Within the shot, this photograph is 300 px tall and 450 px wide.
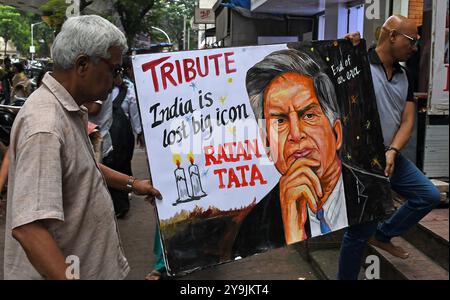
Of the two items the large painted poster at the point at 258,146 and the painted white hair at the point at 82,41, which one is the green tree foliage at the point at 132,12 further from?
the painted white hair at the point at 82,41

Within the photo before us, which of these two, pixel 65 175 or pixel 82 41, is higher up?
pixel 82 41

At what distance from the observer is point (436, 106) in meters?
4.85

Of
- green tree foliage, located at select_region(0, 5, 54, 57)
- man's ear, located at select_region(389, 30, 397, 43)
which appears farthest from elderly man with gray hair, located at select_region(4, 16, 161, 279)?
green tree foliage, located at select_region(0, 5, 54, 57)

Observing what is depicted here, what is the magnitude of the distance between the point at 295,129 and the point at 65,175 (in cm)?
137

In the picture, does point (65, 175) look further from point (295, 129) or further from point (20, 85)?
point (20, 85)

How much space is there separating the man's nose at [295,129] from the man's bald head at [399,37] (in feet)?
3.05

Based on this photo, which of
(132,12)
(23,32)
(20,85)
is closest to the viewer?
(20,85)

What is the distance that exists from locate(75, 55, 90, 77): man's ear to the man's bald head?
2110mm

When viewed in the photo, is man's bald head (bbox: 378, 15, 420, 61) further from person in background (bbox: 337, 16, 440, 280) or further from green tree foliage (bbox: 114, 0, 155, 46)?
green tree foliage (bbox: 114, 0, 155, 46)

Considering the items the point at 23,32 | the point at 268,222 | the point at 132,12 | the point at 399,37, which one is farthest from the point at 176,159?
the point at 23,32

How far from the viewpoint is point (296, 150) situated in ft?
8.98

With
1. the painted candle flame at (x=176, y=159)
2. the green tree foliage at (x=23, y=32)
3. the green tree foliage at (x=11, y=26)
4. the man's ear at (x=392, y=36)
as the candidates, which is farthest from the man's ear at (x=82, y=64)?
the green tree foliage at (x=23, y=32)

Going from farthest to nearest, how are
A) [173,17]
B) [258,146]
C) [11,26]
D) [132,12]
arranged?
1. [11,26]
2. [173,17]
3. [132,12]
4. [258,146]
